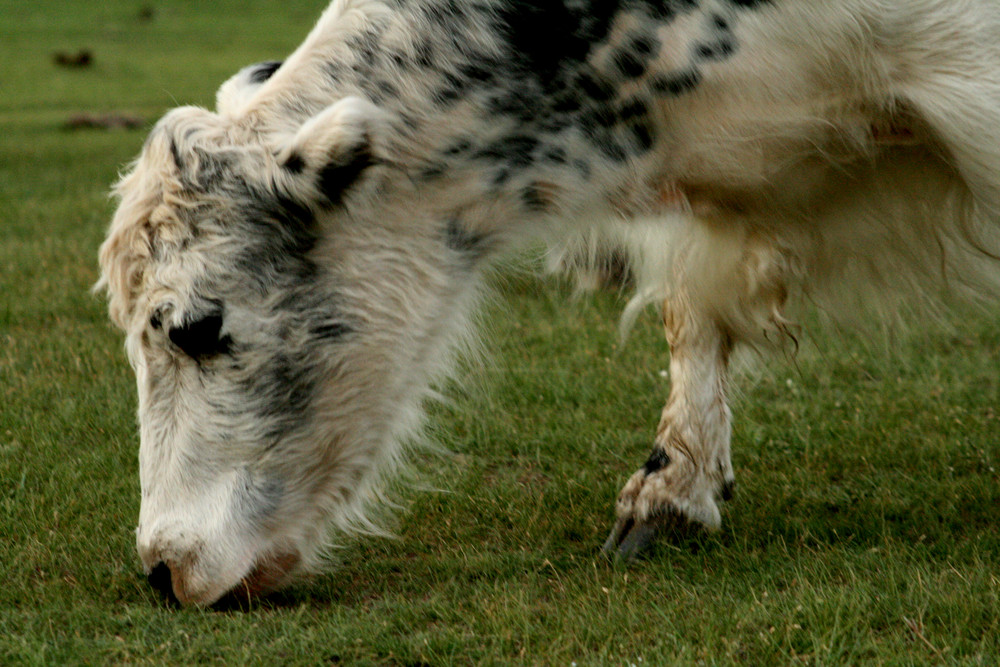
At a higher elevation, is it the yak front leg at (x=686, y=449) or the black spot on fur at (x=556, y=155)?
the black spot on fur at (x=556, y=155)

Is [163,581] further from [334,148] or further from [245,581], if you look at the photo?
[334,148]

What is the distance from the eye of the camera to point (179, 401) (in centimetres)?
381

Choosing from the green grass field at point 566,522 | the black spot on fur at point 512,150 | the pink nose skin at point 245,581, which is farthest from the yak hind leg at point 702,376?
the pink nose skin at point 245,581

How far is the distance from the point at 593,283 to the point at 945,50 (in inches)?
114

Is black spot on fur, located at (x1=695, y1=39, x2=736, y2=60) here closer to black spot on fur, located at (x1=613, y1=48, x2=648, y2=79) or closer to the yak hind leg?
black spot on fur, located at (x1=613, y1=48, x2=648, y2=79)

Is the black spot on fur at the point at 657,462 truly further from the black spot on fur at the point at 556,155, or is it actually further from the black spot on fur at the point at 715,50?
the black spot on fur at the point at 715,50

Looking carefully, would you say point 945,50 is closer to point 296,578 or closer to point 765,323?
point 765,323

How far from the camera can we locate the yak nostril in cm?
385

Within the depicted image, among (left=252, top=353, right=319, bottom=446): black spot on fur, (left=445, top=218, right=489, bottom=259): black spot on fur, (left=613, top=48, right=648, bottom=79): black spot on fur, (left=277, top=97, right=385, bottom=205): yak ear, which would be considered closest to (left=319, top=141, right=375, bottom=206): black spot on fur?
(left=277, top=97, right=385, bottom=205): yak ear

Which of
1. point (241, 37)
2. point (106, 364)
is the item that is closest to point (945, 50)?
point (106, 364)

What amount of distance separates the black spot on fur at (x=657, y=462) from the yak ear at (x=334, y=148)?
4.97 feet

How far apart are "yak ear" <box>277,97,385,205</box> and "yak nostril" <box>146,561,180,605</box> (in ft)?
3.60

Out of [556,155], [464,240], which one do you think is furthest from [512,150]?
[464,240]

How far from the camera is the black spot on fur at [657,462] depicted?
464cm
